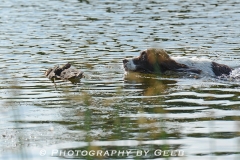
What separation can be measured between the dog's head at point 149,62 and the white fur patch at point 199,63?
232 millimetres

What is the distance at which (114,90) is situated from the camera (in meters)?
13.3

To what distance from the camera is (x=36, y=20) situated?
25797 mm

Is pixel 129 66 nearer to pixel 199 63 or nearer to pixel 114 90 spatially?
pixel 199 63

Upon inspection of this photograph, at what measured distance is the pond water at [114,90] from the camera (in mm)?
8867

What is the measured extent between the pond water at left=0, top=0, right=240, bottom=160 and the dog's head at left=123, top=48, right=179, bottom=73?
0.87 ft

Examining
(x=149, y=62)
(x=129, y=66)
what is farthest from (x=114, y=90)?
(x=149, y=62)

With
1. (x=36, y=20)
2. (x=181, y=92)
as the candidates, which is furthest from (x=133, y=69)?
(x=36, y=20)

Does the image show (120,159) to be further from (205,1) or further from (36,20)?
(205,1)

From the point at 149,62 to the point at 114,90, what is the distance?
3.18 meters

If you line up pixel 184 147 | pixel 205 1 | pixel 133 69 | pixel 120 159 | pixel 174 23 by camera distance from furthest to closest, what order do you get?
pixel 205 1, pixel 174 23, pixel 133 69, pixel 184 147, pixel 120 159

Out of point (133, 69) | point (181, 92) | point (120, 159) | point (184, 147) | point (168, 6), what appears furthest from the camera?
point (168, 6)

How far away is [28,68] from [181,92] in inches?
170

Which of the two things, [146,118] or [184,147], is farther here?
[146,118]

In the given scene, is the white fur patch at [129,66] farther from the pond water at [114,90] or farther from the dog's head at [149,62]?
the pond water at [114,90]
